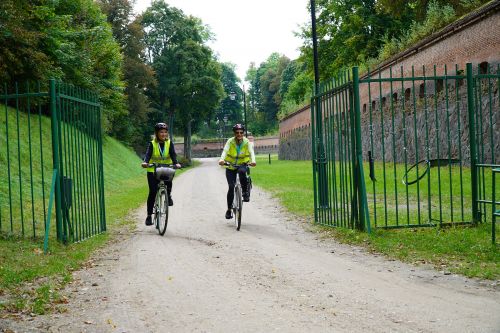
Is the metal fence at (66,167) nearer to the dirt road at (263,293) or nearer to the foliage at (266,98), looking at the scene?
the dirt road at (263,293)

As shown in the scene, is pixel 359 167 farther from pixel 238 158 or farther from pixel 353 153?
pixel 238 158

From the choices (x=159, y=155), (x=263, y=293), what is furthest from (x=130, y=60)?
(x=263, y=293)

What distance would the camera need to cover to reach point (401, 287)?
5.68m

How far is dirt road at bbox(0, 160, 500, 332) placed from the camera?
4574 millimetres

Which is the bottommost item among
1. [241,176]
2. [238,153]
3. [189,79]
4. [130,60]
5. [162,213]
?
[162,213]

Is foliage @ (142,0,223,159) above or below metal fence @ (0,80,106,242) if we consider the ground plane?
above

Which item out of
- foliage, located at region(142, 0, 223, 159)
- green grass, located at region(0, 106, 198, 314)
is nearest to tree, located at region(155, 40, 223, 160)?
foliage, located at region(142, 0, 223, 159)

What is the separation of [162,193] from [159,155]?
72 centimetres

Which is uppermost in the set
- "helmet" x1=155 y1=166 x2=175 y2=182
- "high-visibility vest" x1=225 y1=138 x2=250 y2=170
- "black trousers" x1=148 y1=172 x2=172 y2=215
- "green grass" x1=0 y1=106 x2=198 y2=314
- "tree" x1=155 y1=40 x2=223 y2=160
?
"tree" x1=155 y1=40 x2=223 y2=160

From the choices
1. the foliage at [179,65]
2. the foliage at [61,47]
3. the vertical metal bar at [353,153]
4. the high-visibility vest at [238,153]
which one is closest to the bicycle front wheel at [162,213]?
the high-visibility vest at [238,153]

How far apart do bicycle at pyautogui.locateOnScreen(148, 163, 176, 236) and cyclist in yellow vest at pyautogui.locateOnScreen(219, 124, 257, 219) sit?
1251 millimetres

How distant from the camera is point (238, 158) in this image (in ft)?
34.9

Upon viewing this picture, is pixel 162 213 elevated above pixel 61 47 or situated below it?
below

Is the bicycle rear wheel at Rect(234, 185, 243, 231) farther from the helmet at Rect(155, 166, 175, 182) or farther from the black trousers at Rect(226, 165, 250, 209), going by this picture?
the helmet at Rect(155, 166, 175, 182)
